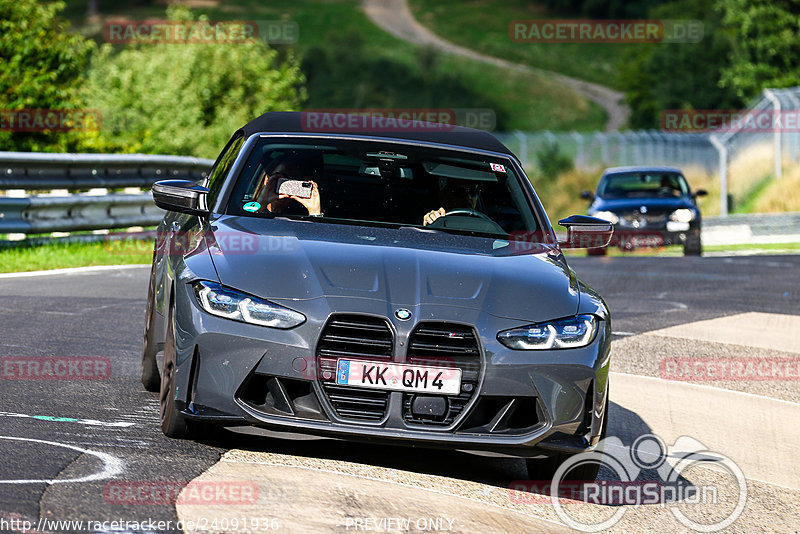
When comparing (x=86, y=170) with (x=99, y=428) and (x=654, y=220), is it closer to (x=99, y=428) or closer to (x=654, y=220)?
(x=654, y=220)

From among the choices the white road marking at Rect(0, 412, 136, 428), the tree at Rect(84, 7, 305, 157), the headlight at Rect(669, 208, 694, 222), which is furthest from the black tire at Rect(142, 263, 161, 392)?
the tree at Rect(84, 7, 305, 157)

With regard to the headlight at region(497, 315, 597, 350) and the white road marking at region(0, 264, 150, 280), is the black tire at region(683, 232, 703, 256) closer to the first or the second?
the white road marking at region(0, 264, 150, 280)

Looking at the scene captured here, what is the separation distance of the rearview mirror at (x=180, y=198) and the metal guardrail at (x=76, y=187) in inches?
331

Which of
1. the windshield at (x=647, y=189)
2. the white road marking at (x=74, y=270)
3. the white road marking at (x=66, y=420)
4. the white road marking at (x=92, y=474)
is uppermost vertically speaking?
the white road marking at (x=92, y=474)

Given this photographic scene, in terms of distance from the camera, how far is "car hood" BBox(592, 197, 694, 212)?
2394 centimetres

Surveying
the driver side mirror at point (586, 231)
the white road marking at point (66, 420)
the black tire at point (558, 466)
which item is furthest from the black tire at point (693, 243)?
the white road marking at point (66, 420)

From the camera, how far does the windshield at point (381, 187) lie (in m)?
6.89

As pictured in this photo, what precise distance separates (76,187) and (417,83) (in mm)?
85672

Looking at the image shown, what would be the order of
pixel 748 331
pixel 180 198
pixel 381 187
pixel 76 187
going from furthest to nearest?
pixel 76 187, pixel 748 331, pixel 381 187, pixel 180 198

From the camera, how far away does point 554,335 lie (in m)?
5.82

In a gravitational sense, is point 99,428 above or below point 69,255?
above

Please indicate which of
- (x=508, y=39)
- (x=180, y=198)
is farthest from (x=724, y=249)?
(x=508, y=39)

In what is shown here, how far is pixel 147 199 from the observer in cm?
1841

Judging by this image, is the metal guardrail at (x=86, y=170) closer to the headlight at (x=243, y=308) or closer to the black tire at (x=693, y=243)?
the black tire at (x=693, y=243)
